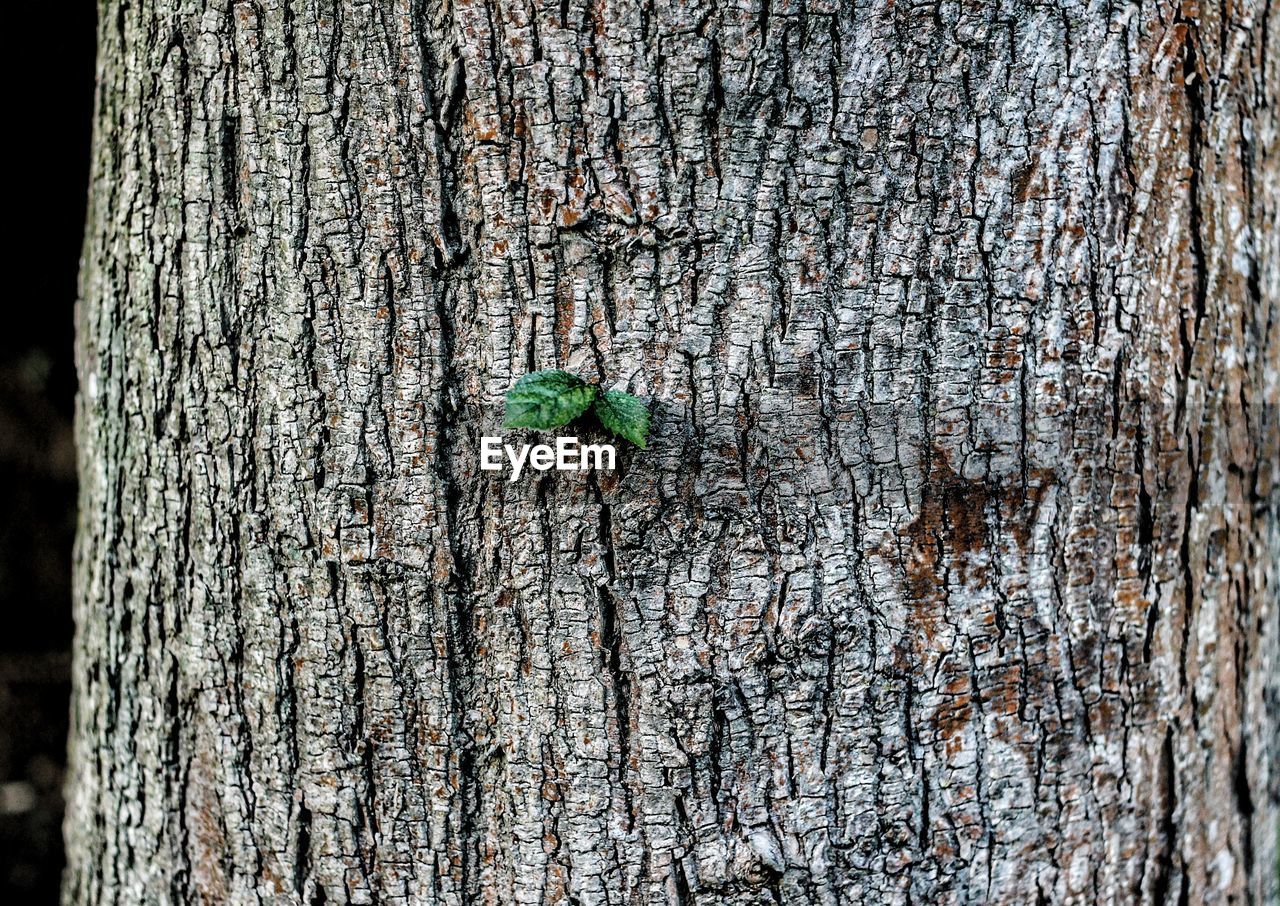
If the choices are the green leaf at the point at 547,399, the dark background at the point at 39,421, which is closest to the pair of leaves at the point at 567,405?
the green leaf at the point at 547,399

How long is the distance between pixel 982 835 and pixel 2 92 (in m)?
2.86

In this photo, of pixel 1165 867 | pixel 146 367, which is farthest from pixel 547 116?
pixel 1165 867

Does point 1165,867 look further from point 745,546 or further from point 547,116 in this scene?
point 547,116

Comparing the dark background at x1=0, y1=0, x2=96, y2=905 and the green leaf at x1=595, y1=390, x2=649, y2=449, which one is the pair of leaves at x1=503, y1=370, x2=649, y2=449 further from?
the dark background at x1=0, y1=0, x2=96, y2=905

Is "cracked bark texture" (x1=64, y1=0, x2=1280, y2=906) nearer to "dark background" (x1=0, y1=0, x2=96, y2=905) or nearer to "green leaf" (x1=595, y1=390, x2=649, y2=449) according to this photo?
"green leaf" (x1=595, y1=390, x2=649, y2=449)

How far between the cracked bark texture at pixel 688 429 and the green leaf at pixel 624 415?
0.10 ft

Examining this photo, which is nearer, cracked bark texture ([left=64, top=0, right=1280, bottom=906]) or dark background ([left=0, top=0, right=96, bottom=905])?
cracked bark texture ([left=64, top=0, right=1280, bottom=906])

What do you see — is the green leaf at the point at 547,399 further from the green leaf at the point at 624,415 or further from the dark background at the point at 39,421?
the dark background at the point at 39,421

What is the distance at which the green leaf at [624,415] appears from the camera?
1.25 metres

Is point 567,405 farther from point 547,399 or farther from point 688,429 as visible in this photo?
point 688,429

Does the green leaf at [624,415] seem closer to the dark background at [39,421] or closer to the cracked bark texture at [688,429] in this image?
the cracked bark texture at [688,429]

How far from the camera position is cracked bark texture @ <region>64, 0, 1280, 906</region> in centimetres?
126

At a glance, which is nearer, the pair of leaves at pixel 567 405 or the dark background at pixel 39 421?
the pair of leaves at pixel 567 405

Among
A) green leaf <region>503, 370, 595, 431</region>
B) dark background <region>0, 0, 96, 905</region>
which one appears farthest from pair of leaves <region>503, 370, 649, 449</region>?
dark background <region>0, 0, 96, 905</region>
